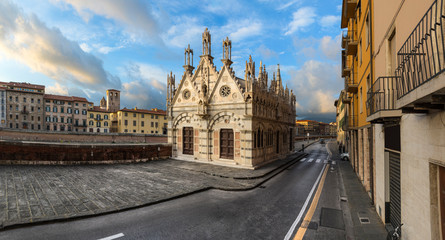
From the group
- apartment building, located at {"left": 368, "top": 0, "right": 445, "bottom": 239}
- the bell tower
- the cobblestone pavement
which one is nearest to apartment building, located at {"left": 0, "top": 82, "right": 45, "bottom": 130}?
the bell tower

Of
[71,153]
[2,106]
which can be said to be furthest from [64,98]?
[71,153]

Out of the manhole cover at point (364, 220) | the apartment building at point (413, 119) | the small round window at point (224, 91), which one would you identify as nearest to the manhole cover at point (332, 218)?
the manhole cover at point (364, 220)

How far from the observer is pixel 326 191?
44.1 ft

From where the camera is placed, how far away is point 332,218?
9203mm

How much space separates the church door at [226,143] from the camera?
21047 mm

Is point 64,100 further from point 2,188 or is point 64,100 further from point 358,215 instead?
point 358,215

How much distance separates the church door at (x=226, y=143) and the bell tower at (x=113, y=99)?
77582 mm

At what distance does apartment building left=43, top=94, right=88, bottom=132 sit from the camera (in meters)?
69.8

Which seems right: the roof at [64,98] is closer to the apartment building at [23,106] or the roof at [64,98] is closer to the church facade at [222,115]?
the apartment building at [23,106]

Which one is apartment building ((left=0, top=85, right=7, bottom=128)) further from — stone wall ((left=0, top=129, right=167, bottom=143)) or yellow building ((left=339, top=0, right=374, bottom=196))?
yellow building ((left=339, top=0, right=374, bottom=196))

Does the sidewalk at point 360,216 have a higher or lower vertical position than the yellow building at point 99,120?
lower

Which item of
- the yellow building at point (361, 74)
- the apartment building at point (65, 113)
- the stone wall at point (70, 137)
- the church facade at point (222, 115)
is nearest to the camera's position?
the yellow building at point (361, 74)

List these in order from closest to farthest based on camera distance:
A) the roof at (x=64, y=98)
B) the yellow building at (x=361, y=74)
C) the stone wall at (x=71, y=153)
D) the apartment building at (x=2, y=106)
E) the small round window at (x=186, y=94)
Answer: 1. the yellow building at (x=361, y=74)
2. the stone wall at (x=71, y=153)
3. the small round window at (x=186, y=94)
4. the apartment building at (x=2, y=106)
5. the roof at (x=64, y=98)

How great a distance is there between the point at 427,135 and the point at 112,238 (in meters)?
9.39
